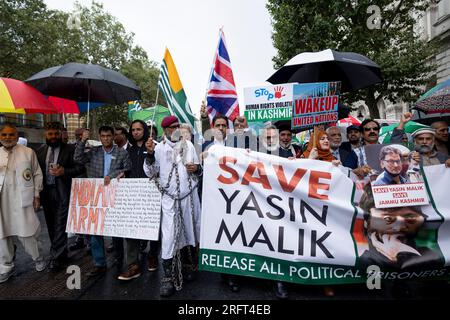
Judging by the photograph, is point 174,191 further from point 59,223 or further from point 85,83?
point 85,83

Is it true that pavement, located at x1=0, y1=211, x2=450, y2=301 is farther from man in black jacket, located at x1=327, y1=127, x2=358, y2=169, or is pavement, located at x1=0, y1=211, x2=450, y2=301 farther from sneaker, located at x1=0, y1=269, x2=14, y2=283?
man in black jacket, located at x1=327, y1=127, x2=358, y2=169

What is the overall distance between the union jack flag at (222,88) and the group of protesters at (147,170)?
0.78 meters

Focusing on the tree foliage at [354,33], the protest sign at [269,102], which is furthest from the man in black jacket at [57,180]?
the tree foliage at [354,33]

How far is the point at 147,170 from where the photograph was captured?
3453 mm

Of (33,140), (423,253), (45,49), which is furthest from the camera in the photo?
(33,140)

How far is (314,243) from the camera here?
297 centimetres

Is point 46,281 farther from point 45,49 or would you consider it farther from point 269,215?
point 45,49

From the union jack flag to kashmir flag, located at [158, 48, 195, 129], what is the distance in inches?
43.2

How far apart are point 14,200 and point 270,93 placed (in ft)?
12.1

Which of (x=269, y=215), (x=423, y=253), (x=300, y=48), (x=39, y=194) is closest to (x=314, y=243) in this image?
(x=269, y=215)

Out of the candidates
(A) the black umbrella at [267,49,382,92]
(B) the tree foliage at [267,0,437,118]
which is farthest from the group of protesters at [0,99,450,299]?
(B) the tree foliage at [267,0,437,118]

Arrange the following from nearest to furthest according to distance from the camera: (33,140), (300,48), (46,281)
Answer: (46,281), (300,48), (33,140)

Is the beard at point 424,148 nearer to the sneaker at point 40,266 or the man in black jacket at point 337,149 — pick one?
the man in black jacket at point 337,149

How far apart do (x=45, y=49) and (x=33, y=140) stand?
14513mm
